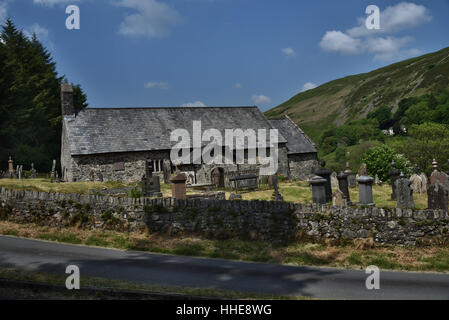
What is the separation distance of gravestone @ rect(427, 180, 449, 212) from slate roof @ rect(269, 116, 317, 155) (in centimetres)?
2740

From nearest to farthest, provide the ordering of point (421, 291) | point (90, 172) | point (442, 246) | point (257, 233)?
point (421, 291)
point (442, 246)
point (257, 233)
point (90, 172)

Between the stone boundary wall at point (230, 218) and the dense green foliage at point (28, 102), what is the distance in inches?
992

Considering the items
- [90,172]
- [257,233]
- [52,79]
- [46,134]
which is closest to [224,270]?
[257,233]

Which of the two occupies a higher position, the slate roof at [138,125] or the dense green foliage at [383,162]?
the slate roof at [138,125]

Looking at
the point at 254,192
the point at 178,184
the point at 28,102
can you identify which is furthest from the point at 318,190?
the point at 28,102

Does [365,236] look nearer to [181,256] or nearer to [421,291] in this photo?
[421,291]

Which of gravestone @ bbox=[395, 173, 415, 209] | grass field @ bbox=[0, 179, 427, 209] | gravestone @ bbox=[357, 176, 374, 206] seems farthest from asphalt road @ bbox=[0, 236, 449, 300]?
grass field @ bbox=[0, 179, 427, 209]

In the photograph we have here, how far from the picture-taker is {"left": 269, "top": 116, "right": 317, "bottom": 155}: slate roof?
4309 cm

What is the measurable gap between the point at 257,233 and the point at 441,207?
731cm

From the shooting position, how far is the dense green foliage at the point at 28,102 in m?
39.5

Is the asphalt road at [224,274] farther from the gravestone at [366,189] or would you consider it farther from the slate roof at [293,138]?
the slate roof at [293,138]

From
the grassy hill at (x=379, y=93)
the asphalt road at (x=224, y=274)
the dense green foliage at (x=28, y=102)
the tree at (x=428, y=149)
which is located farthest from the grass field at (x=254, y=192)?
the grassy hill at (x=379, y=93)

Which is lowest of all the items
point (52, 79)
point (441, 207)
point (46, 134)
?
point (441, 207)
